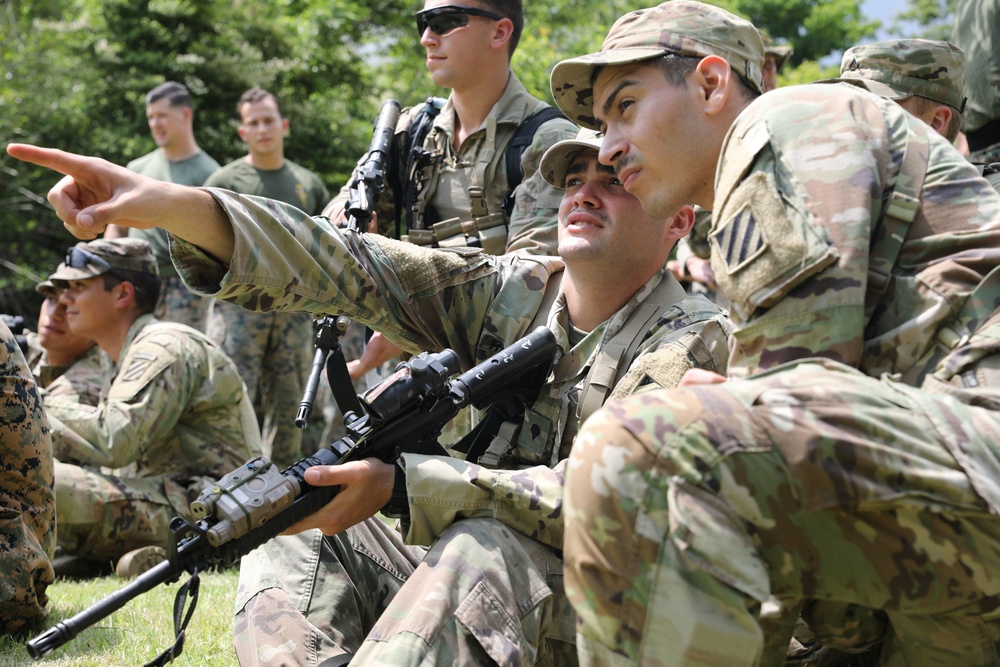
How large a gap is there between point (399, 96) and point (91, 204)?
13.1m

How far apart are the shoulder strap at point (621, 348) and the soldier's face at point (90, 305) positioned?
357 centimetres

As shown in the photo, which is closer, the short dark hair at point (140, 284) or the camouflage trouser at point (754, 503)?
the camouflage trouser at point (754, 503)

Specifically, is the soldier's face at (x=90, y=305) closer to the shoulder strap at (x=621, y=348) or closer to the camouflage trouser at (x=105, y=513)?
the camouflage trouser at (x=105, y=513)

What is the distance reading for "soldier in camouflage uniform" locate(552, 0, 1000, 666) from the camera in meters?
1.91

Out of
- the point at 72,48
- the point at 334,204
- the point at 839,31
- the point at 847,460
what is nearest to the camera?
the point at 847,460

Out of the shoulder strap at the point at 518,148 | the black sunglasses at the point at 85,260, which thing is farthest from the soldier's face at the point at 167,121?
the shoulder strap at the point at 518,148

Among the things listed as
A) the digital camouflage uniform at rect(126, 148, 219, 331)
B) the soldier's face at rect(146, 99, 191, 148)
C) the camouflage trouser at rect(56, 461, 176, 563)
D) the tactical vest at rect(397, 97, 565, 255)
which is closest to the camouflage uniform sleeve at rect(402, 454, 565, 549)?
the tactical vest at rect(397, 97, 565, 255)

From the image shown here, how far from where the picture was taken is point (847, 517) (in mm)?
1998

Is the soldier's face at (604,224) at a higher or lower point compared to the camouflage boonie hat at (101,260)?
higher

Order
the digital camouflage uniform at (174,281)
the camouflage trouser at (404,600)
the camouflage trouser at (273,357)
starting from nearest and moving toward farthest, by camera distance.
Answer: the camouflage trouser at (404,600)
the camouflage trouser at (273,357)
the digital camouflage uniform at (174,281)

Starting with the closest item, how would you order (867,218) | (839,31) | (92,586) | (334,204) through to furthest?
(867,218) < (92,586) < (334,204) < (839,31)

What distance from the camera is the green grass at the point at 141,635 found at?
12.0 ft

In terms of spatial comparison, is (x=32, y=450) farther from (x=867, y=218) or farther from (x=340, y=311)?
(x=867, y=218)

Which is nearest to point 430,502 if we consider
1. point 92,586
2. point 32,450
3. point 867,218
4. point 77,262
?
point 867,218
